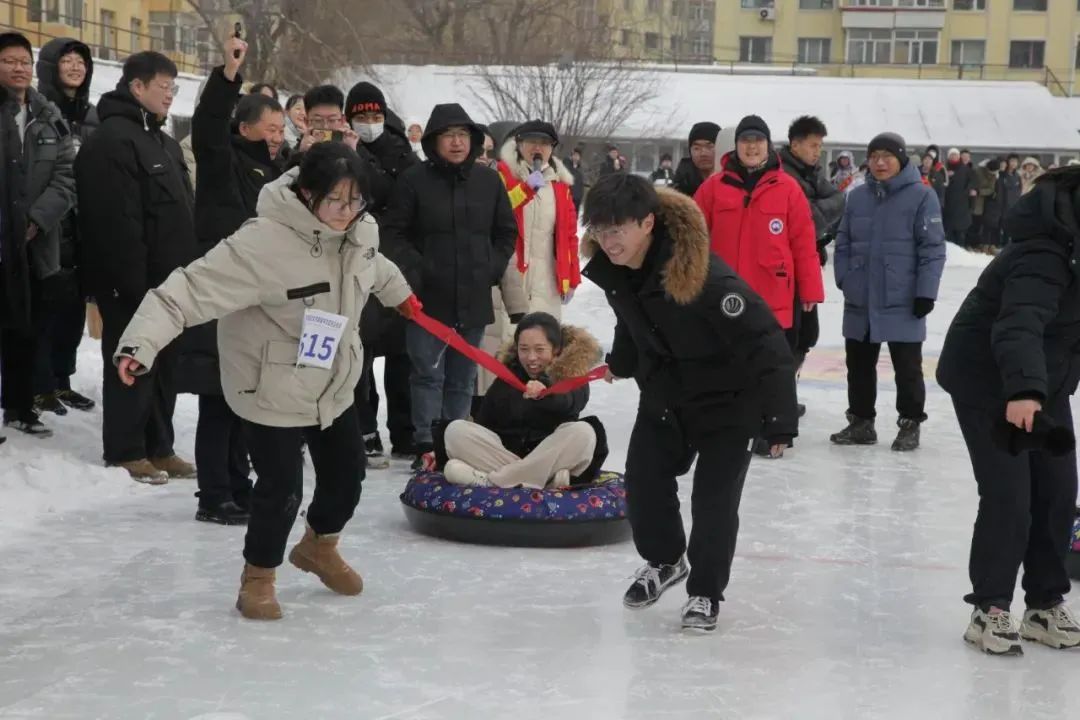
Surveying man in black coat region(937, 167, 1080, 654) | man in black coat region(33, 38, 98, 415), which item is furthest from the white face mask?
man in black coat region(937, 167, 1080, 654)

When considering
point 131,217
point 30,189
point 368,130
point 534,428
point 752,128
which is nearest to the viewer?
point 534,428

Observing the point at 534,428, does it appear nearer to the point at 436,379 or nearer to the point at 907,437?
the point at 436,379

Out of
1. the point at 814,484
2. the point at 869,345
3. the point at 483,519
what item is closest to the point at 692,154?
the point at 869,345

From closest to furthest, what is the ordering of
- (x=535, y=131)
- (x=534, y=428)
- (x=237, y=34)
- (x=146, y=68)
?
1. (x=237, y=34)
2. (x=534, y=428)
3. (x=146, y=68)
4. (x=535, y=131)

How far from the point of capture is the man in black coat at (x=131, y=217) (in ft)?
23.0

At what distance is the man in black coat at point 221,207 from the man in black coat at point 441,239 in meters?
0.88

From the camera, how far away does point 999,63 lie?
5988 cm

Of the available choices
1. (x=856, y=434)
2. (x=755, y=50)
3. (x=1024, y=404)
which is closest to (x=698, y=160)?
(x=856, y=434)

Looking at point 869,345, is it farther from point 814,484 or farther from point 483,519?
point 483,519

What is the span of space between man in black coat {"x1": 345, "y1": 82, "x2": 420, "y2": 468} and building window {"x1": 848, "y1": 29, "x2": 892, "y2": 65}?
189 feet

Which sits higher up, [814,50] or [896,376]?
[814,50]

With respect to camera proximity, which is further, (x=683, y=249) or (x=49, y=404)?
(x=49, y=404)

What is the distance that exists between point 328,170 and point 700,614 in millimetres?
1815

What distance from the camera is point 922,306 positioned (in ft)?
28.1
